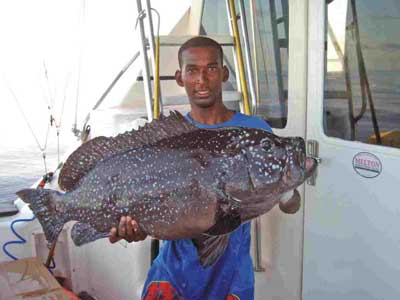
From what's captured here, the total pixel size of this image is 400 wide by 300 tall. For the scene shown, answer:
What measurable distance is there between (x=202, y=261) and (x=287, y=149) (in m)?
0.58

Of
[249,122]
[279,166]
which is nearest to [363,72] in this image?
[249,122]

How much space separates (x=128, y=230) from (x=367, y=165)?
1.29m

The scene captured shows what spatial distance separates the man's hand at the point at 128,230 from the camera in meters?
2.12

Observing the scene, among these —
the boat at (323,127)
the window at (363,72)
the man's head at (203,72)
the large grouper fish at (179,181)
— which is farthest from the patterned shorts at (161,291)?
the window at (363,72)

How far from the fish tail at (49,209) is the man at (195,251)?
1.70 feet

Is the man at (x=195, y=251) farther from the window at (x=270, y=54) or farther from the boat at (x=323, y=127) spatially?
the window at (x=270, y=54)

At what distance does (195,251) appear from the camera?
241cm

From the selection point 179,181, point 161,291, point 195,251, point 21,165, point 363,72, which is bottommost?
point 21,165

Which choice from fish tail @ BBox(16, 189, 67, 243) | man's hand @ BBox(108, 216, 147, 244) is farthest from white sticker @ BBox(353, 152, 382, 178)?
fish tail @ BBox(16, 189, 67, 243)

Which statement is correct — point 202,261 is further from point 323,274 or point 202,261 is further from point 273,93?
point 273,93

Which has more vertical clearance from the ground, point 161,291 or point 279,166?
point 279,166

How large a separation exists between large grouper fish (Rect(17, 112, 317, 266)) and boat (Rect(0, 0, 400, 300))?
857 mm

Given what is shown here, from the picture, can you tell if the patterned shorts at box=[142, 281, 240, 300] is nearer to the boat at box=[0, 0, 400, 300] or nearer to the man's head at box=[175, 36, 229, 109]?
the boat at box=[0, 0, 400, 300]

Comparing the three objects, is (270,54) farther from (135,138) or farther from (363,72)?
(135,138)
